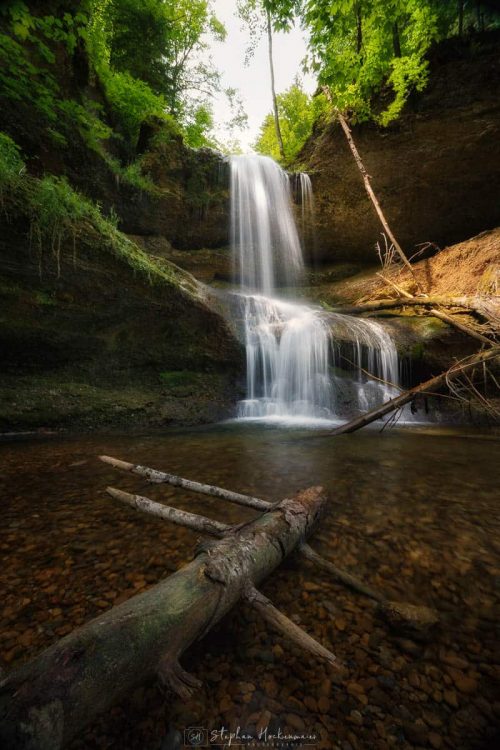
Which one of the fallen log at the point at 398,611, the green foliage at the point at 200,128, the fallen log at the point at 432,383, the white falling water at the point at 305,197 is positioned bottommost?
the fallen log at the point at 398,611

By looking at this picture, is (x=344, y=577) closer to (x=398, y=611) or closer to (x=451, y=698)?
(x=398, y=611)

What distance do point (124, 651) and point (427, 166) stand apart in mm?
16787

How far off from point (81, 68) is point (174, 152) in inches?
145

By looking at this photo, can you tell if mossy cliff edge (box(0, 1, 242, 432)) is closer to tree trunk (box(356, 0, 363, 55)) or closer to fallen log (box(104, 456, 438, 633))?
fallen log (box(104, 456, 438, 633))

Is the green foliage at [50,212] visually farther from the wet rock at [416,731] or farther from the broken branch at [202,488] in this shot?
the wet rock at [416,731]

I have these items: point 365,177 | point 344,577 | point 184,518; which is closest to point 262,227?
point 365,177

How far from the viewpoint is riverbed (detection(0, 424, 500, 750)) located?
1100 mm

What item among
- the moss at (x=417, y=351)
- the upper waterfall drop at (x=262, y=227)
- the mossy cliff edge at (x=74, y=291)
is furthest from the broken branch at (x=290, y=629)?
the upper waterfall drop at (x=262, y=227)

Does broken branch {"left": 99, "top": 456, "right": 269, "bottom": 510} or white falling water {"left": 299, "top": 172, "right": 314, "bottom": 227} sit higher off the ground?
white falling water {"left": 299, "top": 172, "right": 314, "bottom": 227}

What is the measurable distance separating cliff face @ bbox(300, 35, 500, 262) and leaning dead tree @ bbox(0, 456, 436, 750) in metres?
15.3

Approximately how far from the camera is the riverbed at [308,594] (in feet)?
3.61

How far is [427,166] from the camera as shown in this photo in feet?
41.0

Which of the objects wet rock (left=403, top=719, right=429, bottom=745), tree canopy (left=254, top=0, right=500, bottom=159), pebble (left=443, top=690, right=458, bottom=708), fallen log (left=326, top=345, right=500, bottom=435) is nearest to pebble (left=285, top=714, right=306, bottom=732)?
wet rock (left=403, top=719, right=429, bottom=745)

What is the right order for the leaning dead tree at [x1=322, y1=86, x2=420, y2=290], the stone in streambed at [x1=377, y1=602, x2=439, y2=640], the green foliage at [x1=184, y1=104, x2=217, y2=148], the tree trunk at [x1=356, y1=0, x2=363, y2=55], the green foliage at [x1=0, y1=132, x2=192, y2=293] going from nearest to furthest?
the stone in streambed at [x1=377, y1=602, x2=439, y2=640], the green foliage at [x1=0, y1=132, x2=192, y2=293], the leaning dead tree at [x1=322, y1=86, x2=420, y2=290], the tree trunk at [x1=356, y1=0, x2=363, y2=55], the green foliage at [x1=184, y1=104, x2=217, y2=148]
